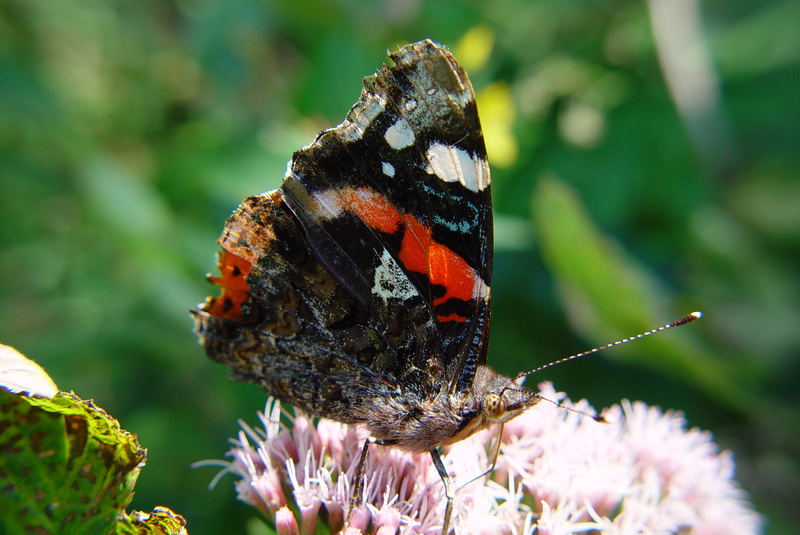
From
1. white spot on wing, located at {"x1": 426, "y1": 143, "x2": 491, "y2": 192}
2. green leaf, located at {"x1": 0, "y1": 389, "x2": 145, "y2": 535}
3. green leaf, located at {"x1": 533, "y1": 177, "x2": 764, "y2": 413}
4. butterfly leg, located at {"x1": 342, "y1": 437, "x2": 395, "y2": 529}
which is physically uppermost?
green leaf, located at {"x1": 533, "y1": 177, "x2": 764, "y2": 413}

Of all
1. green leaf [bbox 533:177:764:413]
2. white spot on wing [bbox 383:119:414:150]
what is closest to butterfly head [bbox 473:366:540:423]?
white spot on wing [bbox 383:119:414:150]

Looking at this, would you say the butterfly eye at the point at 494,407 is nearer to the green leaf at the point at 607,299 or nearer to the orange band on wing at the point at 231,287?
the orange band on wing at the point at 231,287

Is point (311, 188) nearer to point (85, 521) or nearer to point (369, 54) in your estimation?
point (85, 521)

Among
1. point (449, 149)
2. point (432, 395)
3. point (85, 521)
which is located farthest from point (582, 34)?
point (85, 521)

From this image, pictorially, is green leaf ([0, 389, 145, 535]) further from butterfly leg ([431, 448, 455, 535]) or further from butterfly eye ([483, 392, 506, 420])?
butterfly eye ([483, 392, 506, 420])

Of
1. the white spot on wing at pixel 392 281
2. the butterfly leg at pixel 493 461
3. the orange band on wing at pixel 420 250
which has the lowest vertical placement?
the butterfly leg at pixel 493 461

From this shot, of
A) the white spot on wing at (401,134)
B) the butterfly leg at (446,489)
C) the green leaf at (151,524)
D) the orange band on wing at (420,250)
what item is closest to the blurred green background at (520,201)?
the orange band on wing at (420,250)

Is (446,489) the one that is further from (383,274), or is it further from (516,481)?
(383,274)

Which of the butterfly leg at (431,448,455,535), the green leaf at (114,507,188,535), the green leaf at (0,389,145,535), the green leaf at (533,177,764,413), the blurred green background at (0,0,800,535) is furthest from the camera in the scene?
the blurred green background at (0,0,800,535)
